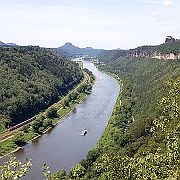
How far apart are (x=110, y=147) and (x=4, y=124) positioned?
3503 centimetres

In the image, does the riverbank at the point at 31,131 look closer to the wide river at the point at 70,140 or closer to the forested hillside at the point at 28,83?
the wide river at the point at 70,140

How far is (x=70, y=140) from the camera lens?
81938mm

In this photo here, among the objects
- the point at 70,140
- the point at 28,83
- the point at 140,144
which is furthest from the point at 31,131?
the point at 28,83

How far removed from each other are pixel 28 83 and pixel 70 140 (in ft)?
155

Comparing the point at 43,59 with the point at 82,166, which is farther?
the point at 43,59

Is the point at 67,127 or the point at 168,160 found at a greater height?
the point at 168,160

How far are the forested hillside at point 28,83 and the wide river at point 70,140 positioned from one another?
10.9 m

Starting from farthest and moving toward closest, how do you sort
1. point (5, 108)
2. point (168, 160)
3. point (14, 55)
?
1. point (14, 55)
2. point (5, 108)
3. point (168, 160)

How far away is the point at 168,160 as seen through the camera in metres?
17.8

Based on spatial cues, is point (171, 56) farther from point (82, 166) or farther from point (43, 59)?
point (82, 166)

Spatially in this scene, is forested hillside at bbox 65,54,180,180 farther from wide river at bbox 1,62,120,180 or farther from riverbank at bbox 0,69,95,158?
riverbank at bbox 0,69,95,158

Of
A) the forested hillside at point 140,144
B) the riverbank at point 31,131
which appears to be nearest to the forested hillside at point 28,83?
the riverbank at point 31,131

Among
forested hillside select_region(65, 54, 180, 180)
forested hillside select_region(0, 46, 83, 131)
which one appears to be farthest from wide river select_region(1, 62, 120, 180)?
forested hillside select_region(0, 46, 83, 131)

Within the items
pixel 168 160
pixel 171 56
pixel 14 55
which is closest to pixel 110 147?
pixel 168 160
